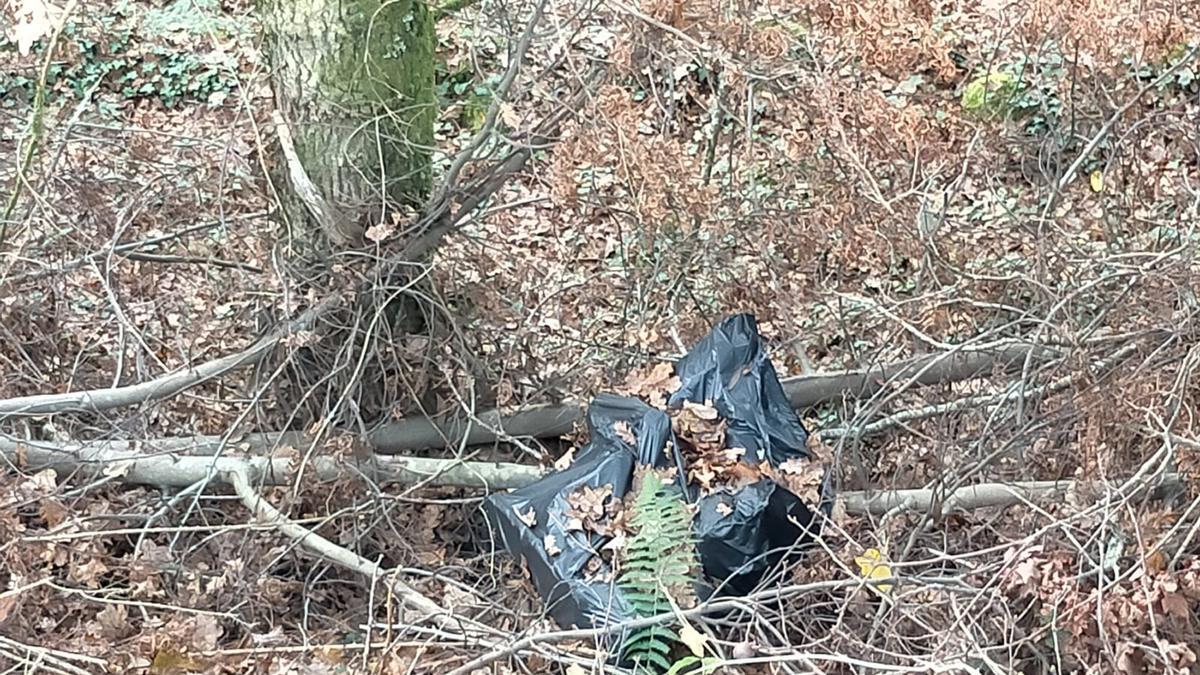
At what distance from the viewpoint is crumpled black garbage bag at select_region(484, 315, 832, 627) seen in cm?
289

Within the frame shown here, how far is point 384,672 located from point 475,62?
1944 millimetres

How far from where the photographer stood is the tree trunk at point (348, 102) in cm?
347

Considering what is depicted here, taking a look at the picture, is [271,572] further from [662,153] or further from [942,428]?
[942,428]

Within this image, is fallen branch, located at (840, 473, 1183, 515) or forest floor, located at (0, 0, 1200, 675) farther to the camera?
fallen branch, located at (840, 473, 1183, 515)

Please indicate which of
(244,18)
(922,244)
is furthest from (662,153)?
(244,18)

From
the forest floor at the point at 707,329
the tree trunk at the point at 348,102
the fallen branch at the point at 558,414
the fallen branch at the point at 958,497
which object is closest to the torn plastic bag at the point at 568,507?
the forest floor at the point at 707,329

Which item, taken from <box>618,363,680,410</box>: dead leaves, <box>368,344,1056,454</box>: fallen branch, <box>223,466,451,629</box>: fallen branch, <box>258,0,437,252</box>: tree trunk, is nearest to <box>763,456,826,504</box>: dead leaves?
<box>618,363,680,410</box>: dead leaves

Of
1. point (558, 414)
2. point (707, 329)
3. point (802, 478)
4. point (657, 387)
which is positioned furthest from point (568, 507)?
point (707, 329)

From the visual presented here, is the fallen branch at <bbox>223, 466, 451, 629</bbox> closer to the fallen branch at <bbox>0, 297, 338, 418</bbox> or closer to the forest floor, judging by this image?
the forest floor

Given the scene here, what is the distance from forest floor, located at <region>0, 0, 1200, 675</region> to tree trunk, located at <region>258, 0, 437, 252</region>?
0.13 metres

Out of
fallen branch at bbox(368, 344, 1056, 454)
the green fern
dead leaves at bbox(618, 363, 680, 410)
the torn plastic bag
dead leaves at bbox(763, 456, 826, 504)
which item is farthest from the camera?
fallen branch at bbox(368, 344, 1056, 454)

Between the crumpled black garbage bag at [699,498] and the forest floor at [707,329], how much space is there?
0.12 m

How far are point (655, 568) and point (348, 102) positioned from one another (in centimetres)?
175

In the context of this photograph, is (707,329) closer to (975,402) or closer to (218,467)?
(975,402)
